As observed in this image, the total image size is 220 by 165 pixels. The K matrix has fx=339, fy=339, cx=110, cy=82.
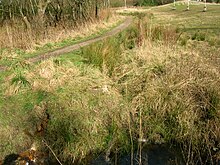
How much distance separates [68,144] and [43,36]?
870 centimetres

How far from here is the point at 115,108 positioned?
7.62 metres

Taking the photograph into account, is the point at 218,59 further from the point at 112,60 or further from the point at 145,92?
the point at 112,60

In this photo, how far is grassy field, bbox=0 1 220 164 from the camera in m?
6.88

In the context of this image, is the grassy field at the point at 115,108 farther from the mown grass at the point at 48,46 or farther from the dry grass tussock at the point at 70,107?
the mown grass at the point at 48,46

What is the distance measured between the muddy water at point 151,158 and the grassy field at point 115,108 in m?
0.14

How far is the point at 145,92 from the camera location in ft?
26.1

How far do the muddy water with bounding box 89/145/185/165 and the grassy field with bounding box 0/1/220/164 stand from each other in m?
0.14

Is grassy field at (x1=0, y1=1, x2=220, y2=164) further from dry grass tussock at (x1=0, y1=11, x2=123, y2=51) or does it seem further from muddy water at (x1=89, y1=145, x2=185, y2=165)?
dry grass tussock at (x1=0, y1=11, x2=123, y2=51)

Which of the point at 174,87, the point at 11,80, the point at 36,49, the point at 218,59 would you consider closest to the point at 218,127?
the point at 174,87

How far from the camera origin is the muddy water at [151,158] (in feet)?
21.6

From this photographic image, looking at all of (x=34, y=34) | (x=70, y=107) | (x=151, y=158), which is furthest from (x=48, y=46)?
(x=151, y=158)

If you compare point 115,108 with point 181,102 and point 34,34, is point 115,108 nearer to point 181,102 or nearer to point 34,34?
point 181,102

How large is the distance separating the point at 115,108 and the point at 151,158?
1.46 meters

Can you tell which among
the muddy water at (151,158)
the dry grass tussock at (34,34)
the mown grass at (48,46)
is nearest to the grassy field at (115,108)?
the muddy water at (151,158)
